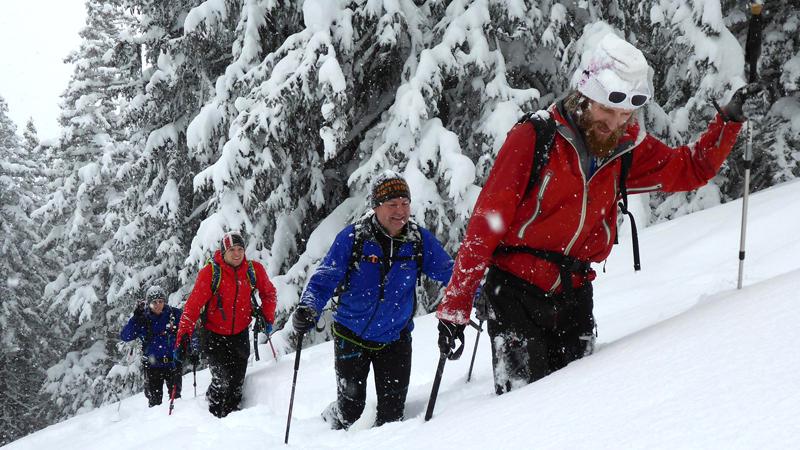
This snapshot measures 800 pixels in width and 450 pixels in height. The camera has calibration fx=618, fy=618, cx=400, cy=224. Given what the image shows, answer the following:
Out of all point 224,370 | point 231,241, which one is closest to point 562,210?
point 231,241

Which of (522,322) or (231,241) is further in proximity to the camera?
(231,241)

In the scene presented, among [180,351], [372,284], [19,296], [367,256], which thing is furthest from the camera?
[19,296]

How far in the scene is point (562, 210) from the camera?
116 inches

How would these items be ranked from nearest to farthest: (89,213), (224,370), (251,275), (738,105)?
(738,105) → (224,370) → (251,275) → (89,213)

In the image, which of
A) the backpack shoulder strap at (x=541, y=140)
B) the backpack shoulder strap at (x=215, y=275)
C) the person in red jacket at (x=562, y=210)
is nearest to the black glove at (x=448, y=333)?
the person in red jacket at (x=562, y=210)

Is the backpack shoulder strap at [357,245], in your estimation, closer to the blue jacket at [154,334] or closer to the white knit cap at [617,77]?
the white knit cap at [617,77]

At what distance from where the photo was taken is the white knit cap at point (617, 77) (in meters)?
2.73

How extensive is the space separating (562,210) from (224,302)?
5057 mm

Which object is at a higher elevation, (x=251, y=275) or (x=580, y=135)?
(x=580, y=135)

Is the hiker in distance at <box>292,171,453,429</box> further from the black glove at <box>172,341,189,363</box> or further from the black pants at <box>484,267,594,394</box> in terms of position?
the black glove at <box>172,341,189,363</box>

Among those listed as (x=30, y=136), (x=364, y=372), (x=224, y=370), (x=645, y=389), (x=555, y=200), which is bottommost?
(x=224, y=370)

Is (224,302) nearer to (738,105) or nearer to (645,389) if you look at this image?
(738,105)

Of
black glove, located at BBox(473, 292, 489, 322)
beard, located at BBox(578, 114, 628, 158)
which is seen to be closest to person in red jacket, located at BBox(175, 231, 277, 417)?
black glove, located at BBox(473, 292, 489, 322)

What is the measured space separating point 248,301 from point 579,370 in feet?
17.2
